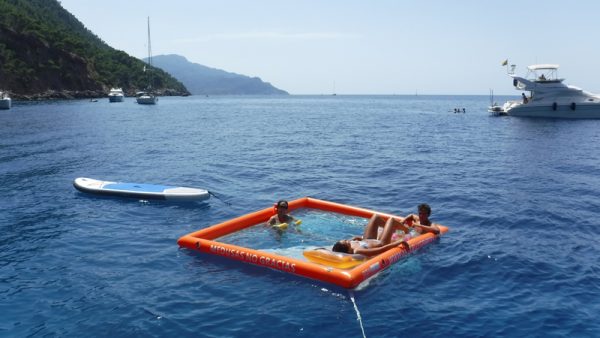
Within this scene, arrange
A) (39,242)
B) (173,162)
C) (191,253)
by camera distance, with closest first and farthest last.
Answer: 1. (191,253)
2. (39,242)
3. (173,162)

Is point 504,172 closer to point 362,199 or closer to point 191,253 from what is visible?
point 362,199

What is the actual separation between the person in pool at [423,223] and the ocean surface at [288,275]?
0.60 m

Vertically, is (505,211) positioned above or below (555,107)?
below

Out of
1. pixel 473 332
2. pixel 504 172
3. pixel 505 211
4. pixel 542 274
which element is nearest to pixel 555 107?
pixel 504 172

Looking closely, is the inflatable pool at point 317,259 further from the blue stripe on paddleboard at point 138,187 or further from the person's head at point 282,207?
the blue stripe on paddleboard at point 138,187

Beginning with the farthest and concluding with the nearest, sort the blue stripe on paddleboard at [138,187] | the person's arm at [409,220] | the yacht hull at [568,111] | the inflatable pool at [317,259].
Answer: the yacht hull at [568,111], the blue stripe on paddleboard at [138,187], the person's arm at [409,220], the inflatable pool at [317,259]

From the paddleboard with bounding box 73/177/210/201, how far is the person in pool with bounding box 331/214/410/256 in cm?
825

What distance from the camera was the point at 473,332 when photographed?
934 cm

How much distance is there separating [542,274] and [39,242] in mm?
14674

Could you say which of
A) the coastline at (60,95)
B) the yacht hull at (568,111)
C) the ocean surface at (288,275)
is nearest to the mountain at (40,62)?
the coastline at (60,95)

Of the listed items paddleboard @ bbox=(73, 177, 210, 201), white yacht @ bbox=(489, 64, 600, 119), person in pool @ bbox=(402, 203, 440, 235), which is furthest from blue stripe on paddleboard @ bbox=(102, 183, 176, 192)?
white yacht @ bbox=(489, 64, 600, 119)

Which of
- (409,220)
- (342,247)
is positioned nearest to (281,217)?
(342,247)

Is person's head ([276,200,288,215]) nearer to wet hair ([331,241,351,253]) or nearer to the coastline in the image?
wet hair ([331,241,351,253])

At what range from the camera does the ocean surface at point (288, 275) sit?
9.72 metres
